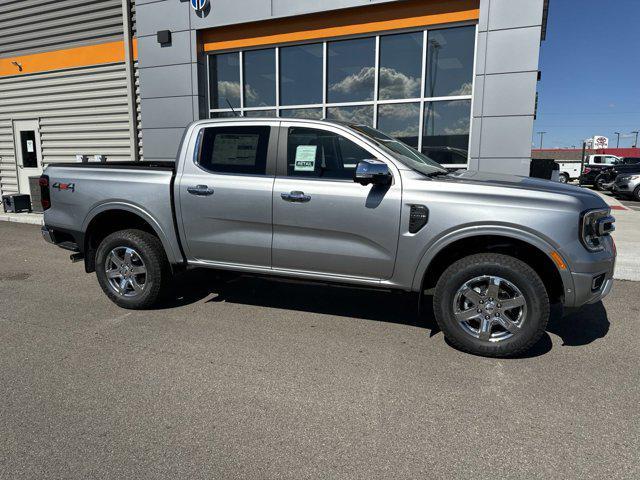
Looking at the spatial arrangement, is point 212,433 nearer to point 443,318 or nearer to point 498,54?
point 443,318

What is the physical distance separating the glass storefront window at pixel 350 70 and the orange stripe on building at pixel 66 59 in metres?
4.81

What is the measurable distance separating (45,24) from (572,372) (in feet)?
45.7

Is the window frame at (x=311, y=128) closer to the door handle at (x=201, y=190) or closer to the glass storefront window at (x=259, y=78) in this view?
the door handle at (x=201, y=190)

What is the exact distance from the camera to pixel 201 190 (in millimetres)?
4574

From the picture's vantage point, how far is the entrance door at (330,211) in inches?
158

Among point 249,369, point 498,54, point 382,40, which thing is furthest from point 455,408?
point 382,40

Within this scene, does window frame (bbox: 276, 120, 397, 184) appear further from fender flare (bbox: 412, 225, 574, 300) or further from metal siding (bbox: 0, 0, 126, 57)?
metal siding (bbox: 0, 0, 126, 57)

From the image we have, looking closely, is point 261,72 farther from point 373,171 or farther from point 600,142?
point 600,142

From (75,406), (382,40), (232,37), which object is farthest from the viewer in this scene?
(232,37)

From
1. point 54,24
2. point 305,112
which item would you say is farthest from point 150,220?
point 54,24

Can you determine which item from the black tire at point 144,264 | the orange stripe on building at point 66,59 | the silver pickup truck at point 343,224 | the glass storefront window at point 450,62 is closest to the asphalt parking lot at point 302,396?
the black tire at point 144,264

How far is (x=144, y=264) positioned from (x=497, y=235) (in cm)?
336

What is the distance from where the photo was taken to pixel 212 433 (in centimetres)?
282

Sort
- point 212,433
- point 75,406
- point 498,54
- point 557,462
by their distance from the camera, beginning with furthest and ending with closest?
point 498,54, point 75,406, point 212,433, point 557,462
